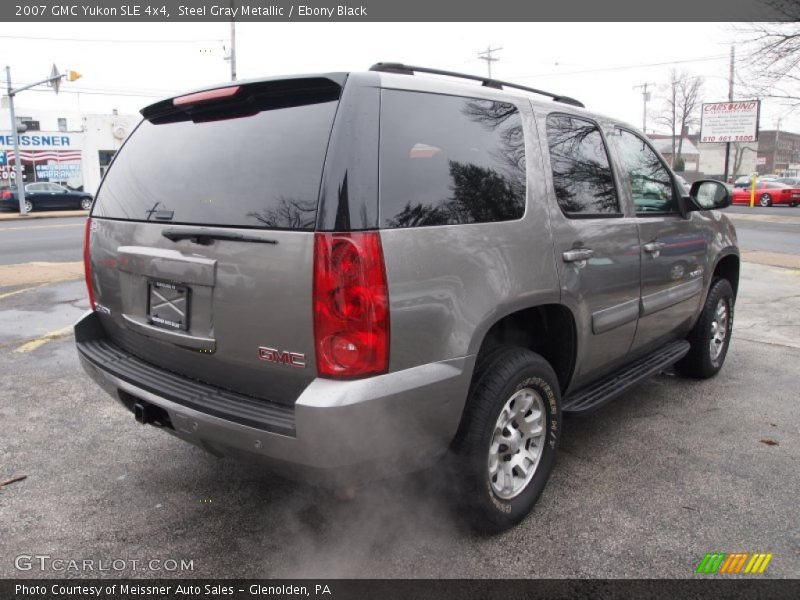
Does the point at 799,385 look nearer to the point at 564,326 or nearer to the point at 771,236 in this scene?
the point at 564,326

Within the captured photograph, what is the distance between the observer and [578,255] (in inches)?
118

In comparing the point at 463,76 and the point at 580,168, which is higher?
the point at 463,76

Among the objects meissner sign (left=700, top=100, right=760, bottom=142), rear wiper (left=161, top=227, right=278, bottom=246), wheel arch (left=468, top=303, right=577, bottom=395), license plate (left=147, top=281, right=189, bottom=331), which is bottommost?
wheel arch (left=468, top=303, right=577, bottom=395)

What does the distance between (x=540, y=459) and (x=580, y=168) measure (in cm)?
151

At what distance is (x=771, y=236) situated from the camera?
53.6ft

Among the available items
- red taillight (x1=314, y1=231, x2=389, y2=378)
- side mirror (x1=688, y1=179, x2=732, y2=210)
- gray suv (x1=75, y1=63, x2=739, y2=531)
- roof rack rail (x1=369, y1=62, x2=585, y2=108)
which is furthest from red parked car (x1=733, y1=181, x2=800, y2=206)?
red taillight (x1=314, y1=231, x2=389, y2=378)

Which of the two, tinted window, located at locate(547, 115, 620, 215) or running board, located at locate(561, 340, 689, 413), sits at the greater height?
tinted window, located at locate(547, 115, 620, 215)

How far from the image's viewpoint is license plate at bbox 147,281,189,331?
99.1 inches

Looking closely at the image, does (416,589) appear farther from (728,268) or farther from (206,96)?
(728,268)

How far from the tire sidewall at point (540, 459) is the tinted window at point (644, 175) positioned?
55.6 inches

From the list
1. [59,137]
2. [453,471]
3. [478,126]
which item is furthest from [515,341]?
[59,137]

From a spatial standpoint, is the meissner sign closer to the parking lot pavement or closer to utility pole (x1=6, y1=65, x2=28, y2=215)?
utility pole (x1=6, y1=65, x2=28, y2=215)

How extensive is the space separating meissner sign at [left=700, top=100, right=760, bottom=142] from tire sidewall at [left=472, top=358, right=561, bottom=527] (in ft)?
126

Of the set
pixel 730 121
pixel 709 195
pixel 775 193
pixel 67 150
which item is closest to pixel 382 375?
pixel 709 195
